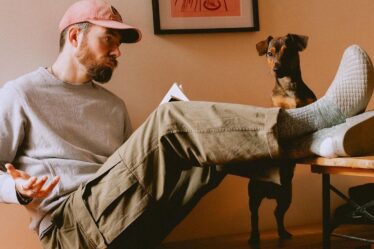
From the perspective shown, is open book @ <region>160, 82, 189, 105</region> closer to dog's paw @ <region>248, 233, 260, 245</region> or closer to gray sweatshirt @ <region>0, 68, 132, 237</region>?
gray sweatshirt @ <region>0, 68, 132, 237</region>

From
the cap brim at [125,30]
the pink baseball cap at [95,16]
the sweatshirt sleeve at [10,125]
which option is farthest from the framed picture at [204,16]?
the sweatshirt sleeve at [10,125]

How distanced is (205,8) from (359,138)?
1067 millimetres

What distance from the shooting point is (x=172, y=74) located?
71.6 inches

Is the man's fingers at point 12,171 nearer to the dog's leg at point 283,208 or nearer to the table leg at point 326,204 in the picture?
the table leg at point 326,204

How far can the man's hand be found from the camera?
1020 mm

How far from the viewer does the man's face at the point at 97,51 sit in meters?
1.48

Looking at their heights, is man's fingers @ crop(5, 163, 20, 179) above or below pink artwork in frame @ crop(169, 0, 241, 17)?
below

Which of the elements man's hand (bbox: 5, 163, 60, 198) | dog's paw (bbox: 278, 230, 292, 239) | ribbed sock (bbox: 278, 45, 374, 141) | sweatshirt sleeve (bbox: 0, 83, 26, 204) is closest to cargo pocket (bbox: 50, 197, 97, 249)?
man's hand (bbox: 5, 163, 60, 198)

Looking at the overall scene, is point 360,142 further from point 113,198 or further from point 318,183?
point 318,183

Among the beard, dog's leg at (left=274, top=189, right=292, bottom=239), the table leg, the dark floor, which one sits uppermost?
the beard

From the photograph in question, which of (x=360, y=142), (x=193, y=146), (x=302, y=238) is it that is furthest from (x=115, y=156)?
(x=302, y=238)

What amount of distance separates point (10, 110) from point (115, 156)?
469 mm

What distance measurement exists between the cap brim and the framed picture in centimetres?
19

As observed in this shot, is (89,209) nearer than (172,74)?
Yes
